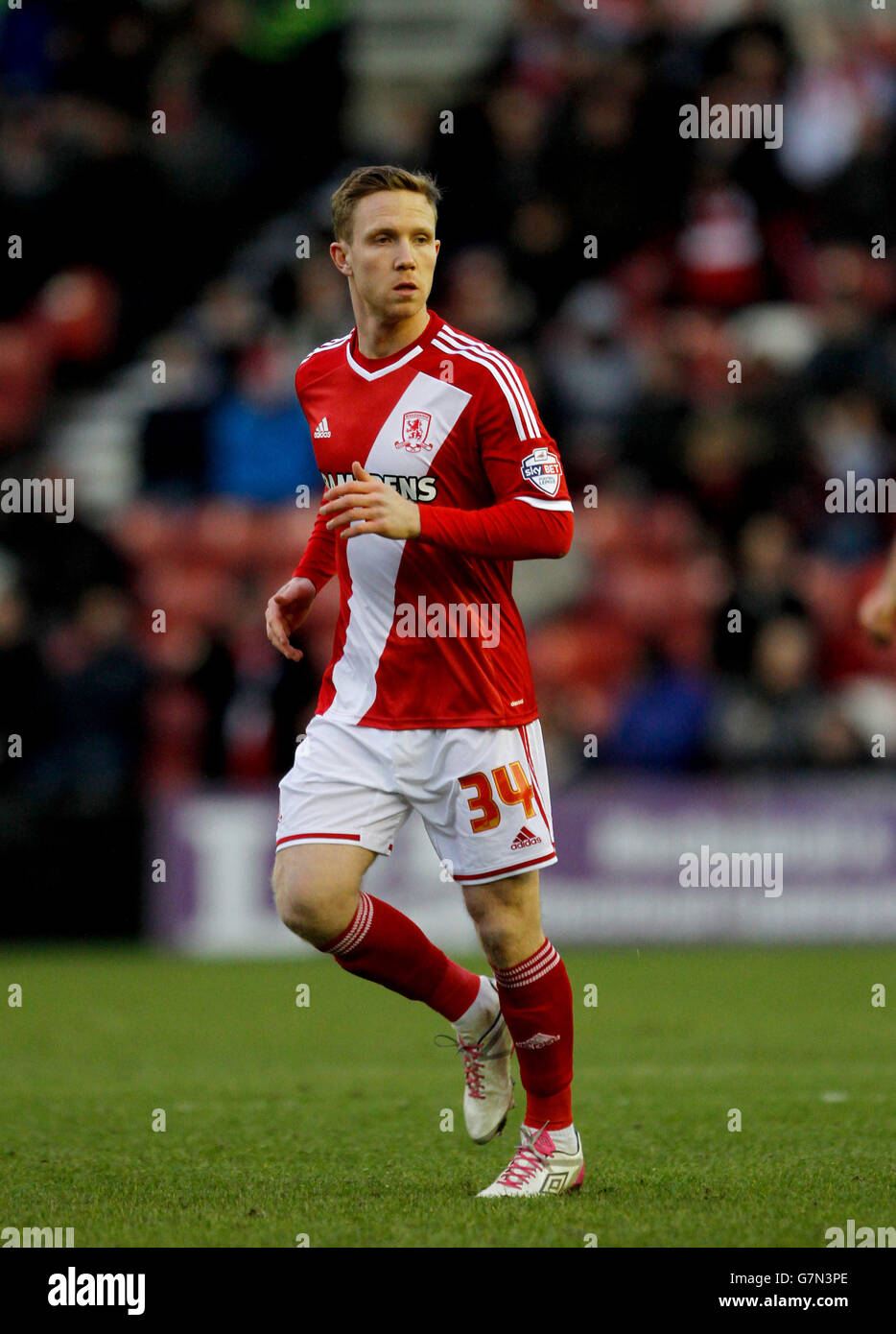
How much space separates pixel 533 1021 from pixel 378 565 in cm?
130

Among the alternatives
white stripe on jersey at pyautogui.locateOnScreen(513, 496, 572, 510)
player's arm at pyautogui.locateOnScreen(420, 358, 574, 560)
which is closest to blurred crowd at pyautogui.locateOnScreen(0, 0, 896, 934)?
player's arm at pyautogui.locateOnScreen(420, 358, 574, 560)

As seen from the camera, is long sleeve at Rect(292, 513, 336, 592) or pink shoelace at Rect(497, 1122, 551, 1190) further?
long sleeve at Rect(292, 513, 336, 592)

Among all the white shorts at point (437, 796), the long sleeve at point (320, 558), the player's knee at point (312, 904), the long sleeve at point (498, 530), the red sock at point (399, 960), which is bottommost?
the red sock at point (399, 960)

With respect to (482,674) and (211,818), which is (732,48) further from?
(482,674)

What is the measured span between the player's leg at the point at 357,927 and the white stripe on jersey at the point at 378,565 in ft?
1.33

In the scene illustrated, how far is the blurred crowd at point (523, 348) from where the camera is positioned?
12648 mm

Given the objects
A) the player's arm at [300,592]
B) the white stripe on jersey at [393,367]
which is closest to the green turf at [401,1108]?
the player's arm at [300,592]

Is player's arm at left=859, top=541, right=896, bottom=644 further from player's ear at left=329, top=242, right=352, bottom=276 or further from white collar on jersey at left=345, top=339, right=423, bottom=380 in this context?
player's ear at left=329, top=242, right=352, bottom=276

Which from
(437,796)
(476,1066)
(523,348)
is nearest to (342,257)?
(437,796)

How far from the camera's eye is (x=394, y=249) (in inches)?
215

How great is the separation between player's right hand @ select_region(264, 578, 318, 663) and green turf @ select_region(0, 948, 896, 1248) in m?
1.53

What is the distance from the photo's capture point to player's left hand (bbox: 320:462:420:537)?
16.7 ft

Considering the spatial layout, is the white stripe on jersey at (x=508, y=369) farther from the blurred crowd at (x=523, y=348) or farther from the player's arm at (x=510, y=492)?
the blurred crowd at (x=523, y=348)
